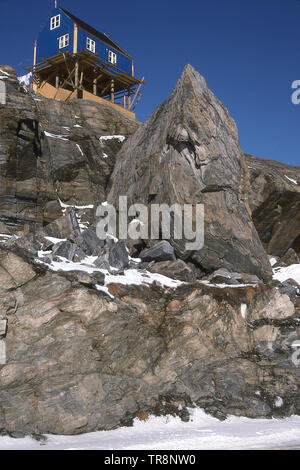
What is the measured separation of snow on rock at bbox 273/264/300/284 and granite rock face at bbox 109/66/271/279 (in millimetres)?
732

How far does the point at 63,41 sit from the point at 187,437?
23799 mm

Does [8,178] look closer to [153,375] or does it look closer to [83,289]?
[83,289]

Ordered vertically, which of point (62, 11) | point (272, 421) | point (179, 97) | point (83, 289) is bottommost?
point (272, 421)

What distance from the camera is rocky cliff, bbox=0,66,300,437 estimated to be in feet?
28.7

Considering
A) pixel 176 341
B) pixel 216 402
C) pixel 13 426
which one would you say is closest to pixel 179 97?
pixel 176 341

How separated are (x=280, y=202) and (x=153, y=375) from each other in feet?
40.4

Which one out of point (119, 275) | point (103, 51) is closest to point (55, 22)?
point (103, 51)

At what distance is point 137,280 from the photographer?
11164 millimetres

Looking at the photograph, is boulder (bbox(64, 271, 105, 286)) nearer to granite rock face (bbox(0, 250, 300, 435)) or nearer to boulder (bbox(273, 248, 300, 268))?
granite rock face (bbox(0, 250, 300, 435))

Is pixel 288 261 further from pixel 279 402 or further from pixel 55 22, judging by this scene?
pixel 55 22

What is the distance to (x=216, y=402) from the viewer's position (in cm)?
984

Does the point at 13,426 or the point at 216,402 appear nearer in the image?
the point at 13,426
